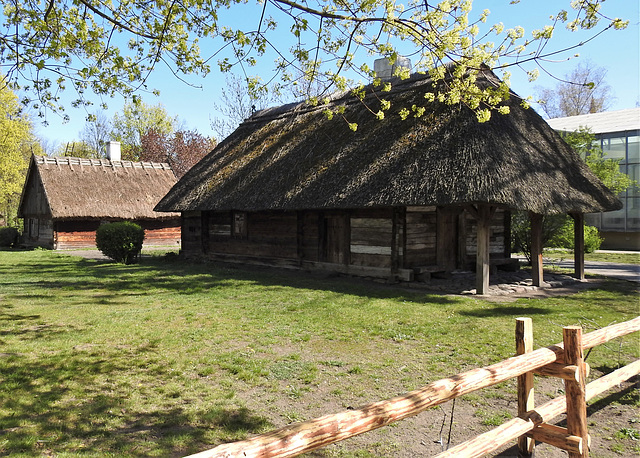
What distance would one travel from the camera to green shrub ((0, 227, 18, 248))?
1146 inches

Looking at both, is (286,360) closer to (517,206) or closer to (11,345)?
(11,345)

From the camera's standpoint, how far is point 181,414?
4617 mm

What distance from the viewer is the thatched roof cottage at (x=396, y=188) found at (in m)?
11.2

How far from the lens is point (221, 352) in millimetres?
→ 6676

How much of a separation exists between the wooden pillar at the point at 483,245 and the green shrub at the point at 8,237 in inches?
1149

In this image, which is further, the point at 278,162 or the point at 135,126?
the point at 135,126

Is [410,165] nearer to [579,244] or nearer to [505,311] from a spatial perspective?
[505,311]

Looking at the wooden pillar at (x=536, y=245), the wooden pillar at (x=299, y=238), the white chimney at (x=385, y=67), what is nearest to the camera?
the wooden pillar at (x=536, y=245)

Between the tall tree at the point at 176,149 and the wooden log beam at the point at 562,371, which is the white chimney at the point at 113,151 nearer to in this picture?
the tall tree at the point at 176,149

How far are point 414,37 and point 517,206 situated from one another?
236 inches

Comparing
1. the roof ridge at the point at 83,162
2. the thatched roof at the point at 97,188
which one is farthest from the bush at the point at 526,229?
the roof ridge at the point at 83,162

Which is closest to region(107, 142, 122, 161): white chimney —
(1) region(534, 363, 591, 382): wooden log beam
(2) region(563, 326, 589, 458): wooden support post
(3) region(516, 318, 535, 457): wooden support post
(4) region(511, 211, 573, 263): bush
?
(4) region(511, 211, 573, 263): bush

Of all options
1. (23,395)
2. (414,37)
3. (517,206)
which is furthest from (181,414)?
(517,206)

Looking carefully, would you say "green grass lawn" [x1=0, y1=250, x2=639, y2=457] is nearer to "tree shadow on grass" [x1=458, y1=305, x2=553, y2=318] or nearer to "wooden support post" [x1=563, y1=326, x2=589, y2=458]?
"tree shadow on grass" [x1=458, y1=305, x2=553, y2=318]
